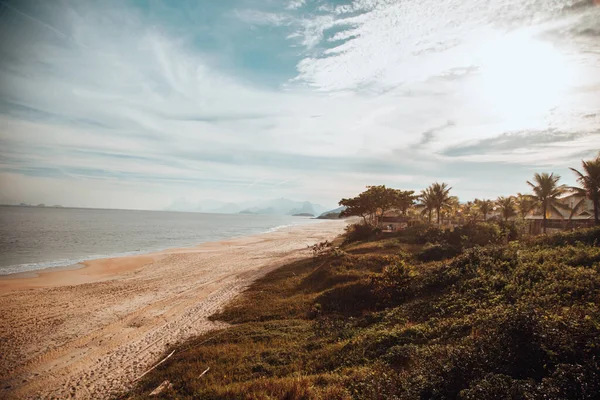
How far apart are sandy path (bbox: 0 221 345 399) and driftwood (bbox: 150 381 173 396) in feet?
5.63

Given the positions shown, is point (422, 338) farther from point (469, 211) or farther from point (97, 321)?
point (469, 211)

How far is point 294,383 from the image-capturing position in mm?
7418

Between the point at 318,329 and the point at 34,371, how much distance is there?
1110 centimetres

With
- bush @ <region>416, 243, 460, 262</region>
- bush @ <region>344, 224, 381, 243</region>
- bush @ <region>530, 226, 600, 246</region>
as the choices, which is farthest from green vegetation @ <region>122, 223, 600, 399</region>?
bush @ <region>344, 224, 381, 243</region>

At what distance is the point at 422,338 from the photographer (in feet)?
29.0

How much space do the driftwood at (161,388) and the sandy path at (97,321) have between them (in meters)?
1.72

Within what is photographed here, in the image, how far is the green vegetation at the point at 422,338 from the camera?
5996 mm

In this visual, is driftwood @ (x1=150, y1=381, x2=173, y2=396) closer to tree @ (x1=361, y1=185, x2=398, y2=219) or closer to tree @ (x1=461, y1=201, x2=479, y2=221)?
tree @ (x1=361, y1=185, x2=398, y2=219)

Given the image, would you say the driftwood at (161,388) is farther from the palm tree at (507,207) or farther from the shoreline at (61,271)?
the palm tree at (507,207)

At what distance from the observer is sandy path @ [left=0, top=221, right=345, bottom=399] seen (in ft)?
34.8

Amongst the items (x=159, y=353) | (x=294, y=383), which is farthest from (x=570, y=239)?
(x=159, y=353)

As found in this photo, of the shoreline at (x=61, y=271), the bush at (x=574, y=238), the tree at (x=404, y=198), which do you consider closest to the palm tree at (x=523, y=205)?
the tree at (x=404, y=198)

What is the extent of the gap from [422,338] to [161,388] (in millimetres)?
8160

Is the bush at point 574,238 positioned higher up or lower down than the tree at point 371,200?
lower down
